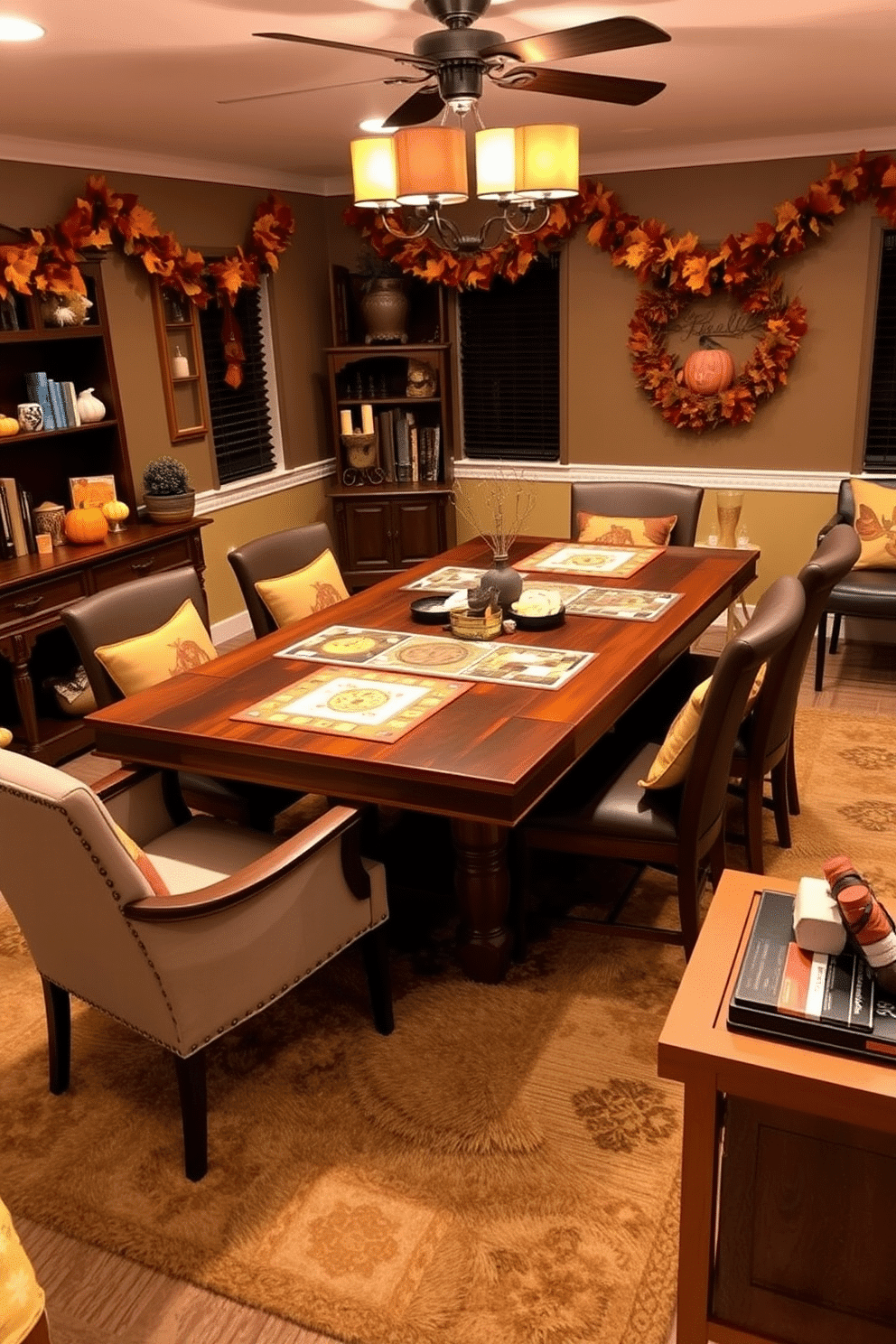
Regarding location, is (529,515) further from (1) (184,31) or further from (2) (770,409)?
(1) (184,31)

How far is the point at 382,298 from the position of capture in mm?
6141

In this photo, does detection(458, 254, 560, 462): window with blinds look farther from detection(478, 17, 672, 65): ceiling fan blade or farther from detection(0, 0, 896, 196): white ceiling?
detection(478, 17, 672, 65): ceiling fan blade

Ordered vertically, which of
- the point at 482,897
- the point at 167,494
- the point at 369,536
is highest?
the point at 167,494

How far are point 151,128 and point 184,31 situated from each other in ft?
5.18

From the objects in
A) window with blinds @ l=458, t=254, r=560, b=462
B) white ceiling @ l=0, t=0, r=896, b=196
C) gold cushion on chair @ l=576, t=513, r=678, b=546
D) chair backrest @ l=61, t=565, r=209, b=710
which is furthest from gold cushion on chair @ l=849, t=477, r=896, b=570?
chair backrest @ l=61, t=565, r=209, b=710

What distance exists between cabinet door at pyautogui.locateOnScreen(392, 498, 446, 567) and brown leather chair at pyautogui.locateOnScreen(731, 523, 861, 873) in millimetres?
3321

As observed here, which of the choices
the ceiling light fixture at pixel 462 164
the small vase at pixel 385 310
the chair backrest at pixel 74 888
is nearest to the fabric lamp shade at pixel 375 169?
the ceiling light fixture at pixel 462 164

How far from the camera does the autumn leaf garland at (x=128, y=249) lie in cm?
418

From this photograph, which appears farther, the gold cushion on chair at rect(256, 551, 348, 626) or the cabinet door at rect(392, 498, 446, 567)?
the cabinet door at rect(392, 498, 446, 567)

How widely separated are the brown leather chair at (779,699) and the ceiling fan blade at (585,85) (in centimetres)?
128

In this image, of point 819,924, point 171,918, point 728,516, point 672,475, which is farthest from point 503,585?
point 672,475

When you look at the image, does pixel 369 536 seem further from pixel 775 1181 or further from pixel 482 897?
pixel 775 1181

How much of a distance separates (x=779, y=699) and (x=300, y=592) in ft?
5.30

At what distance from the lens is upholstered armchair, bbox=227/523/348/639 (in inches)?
144
